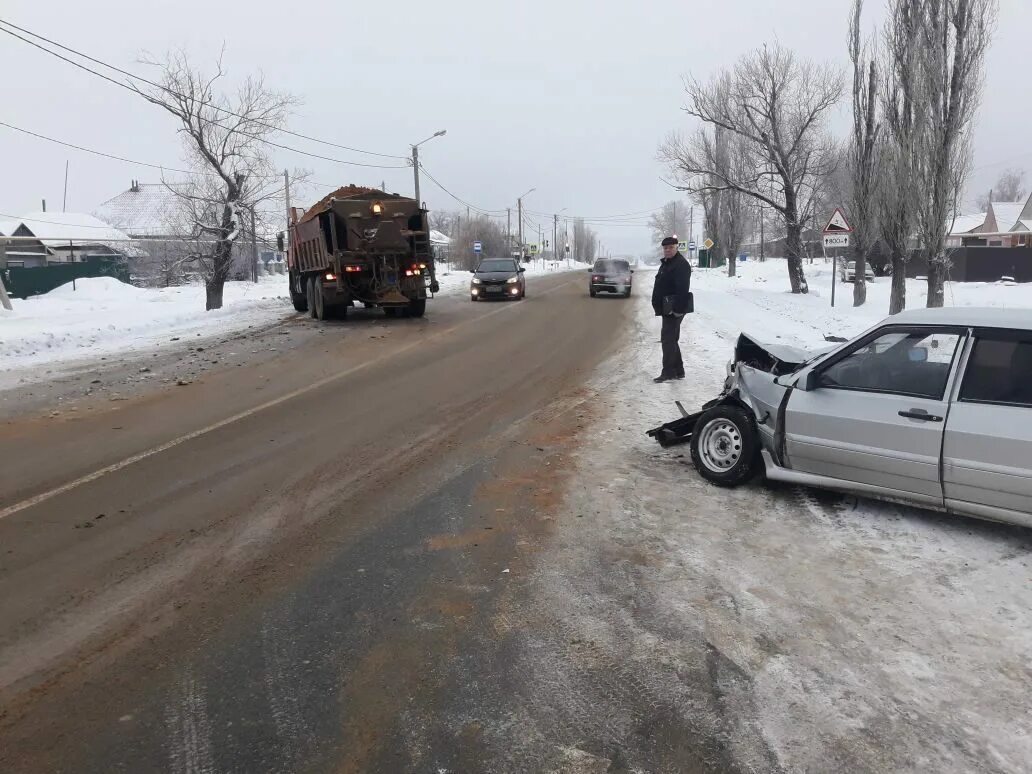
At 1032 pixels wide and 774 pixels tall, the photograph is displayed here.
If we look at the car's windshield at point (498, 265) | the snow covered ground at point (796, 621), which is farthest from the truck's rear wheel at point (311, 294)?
the snow covered ground at point (796, 621)

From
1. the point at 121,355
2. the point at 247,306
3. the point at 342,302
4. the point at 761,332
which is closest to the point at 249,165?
the point at 247,306

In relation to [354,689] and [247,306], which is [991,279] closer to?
[247,306]

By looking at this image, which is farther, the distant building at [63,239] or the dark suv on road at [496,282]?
the distant building at [63,239]

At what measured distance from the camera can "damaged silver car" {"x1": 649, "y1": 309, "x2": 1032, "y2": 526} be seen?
14.0 feet

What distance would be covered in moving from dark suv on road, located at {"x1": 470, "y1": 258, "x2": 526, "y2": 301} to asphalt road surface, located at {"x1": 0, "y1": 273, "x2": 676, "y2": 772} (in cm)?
1707

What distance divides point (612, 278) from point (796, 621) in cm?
2393

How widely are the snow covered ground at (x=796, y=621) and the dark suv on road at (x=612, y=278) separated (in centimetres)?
2152

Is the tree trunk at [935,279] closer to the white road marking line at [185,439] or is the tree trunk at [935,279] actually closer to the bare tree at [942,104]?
the bare tree at [942,104]

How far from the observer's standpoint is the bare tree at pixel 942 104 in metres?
18.3

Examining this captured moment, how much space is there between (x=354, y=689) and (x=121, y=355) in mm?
11868

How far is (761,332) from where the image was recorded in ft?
49.9

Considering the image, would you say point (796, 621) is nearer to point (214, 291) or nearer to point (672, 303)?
point (672, 303)

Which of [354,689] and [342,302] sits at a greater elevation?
[342,302]

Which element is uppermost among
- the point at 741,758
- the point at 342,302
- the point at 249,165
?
the point at 249,165
